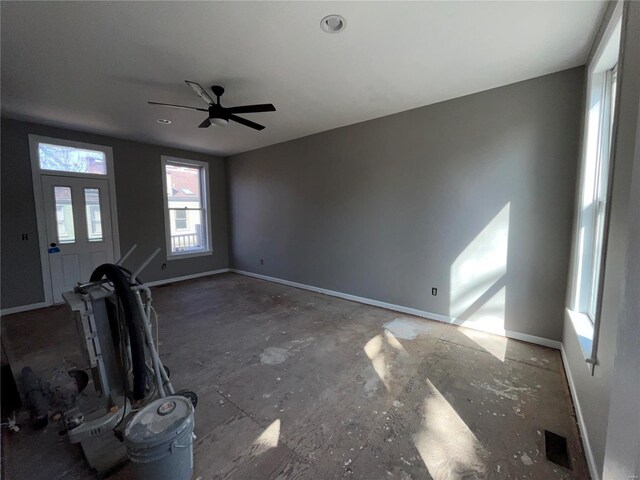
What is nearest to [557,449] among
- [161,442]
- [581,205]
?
[581,205]

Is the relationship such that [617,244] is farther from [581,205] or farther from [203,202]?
[203,202]

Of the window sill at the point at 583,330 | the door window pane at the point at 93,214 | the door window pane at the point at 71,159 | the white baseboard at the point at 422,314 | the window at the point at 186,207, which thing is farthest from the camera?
the window at the point at 186,207

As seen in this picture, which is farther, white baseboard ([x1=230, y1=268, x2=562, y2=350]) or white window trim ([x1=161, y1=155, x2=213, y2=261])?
white window trim ([x1=161, y1=155, x2=213, y2=261])

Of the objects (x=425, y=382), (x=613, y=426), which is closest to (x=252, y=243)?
(x=425, y=382)

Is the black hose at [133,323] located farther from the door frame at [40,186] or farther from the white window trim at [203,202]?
the white window trim at [203,202]

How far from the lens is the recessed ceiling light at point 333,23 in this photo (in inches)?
71.9

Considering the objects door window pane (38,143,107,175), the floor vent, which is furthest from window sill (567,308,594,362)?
door window pane (38,143,107,175)

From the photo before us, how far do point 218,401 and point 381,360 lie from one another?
4.75ft

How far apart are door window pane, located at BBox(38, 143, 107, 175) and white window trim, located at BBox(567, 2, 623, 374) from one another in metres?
6.16

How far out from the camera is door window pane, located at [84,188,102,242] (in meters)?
4.30

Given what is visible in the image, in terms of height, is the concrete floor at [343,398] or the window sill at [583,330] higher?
the window sill at [583,330]

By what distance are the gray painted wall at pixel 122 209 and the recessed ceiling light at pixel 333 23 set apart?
4.45 metres

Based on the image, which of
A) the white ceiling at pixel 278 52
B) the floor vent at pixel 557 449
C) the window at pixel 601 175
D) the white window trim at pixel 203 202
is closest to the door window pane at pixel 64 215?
the white ceiling at pixel 278 52

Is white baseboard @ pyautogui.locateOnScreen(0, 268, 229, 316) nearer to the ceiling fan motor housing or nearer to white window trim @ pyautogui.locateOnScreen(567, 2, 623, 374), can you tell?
the ceiling fan motor housing
